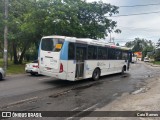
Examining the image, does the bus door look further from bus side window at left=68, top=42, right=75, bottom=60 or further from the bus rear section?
the bus rear section

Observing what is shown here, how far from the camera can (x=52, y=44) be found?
14.1 meters

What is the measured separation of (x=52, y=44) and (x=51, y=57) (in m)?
0.82

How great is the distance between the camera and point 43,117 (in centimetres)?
723

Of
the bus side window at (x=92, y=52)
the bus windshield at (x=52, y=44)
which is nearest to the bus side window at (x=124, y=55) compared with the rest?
the bus side window at (x=92, y=52)

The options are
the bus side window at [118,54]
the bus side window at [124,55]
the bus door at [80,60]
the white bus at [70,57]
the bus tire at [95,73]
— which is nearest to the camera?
the white bus at [70,57]

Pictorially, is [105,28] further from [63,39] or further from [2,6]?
[63,39]

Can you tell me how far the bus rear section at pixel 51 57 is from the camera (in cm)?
1356

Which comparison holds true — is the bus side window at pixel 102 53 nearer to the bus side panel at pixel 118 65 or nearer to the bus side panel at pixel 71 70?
the bus side panel at pixel 118 65

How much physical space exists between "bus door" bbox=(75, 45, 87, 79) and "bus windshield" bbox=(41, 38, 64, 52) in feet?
4.26

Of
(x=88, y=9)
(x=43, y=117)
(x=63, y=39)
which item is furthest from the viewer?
(x=88, y=9)

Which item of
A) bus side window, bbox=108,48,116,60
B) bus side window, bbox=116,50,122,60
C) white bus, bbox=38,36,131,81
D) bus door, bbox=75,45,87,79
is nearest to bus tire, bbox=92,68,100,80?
white bus, bbox=38,36,131,81

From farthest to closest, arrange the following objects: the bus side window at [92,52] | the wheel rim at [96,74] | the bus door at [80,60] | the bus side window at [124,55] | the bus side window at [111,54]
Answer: the bus side window at [124,55] → the bus side window at [111,54] → the wheel rim at [96,74] → the bus side window at [92,52] → the bus door at [80,60]

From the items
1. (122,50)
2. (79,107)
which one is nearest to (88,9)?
(122,50)

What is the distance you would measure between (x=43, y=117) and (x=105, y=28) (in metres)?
22.6
